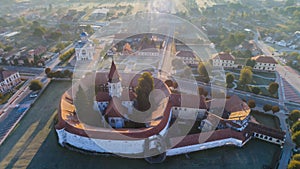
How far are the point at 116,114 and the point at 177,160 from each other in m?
12.7

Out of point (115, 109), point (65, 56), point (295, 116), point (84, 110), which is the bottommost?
point (84, 110)

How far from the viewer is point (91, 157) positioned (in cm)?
3469

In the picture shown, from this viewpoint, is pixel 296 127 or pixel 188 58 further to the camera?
pixel 188 58

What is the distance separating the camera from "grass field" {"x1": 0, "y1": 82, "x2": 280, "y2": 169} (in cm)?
3347

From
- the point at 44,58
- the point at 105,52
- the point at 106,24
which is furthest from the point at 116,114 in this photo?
the point at 106,24

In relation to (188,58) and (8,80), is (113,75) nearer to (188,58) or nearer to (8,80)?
(8,80)

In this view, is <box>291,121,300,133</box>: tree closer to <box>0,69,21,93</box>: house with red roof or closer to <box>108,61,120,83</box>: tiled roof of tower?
<box>108,61,120,83</box>: tiled roof of tower

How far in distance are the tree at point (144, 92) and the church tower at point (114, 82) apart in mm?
3750

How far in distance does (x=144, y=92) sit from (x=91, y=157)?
14589 millimetres

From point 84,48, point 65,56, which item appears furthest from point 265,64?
point 65,56

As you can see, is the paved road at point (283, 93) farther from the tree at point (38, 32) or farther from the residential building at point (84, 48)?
the tree at point (38, 32)

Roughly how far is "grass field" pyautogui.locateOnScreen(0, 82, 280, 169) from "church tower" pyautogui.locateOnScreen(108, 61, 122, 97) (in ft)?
38.8

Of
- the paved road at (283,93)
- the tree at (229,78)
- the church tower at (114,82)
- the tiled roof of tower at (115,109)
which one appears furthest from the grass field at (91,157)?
the tree at (229,78)

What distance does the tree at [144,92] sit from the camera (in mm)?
40569
